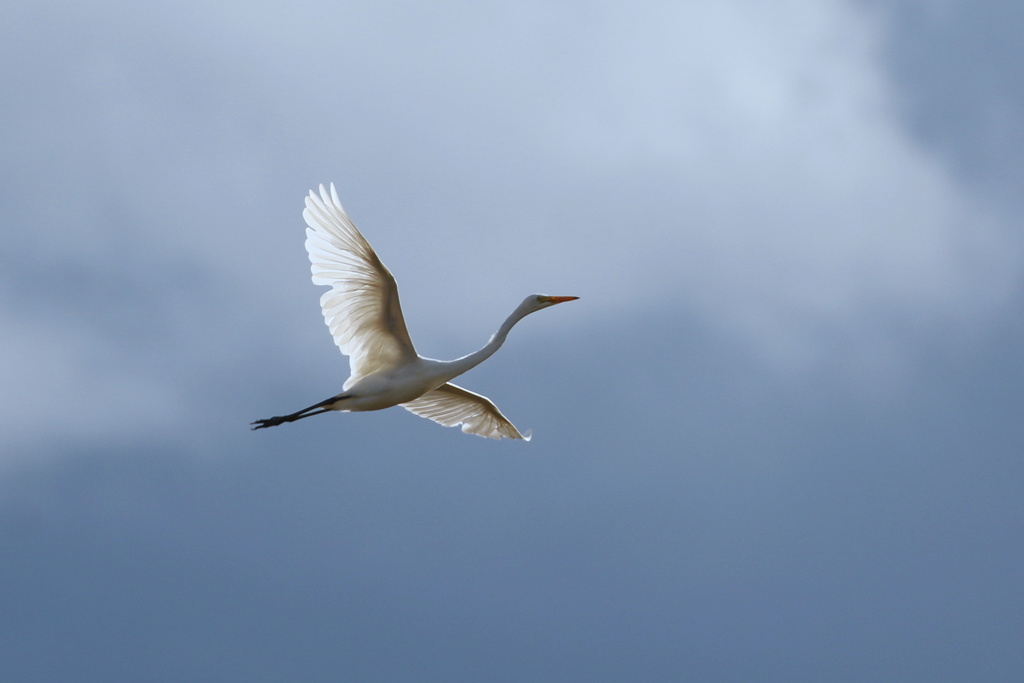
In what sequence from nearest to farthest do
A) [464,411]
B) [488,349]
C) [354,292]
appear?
[354,292], [488,349], [464,411]

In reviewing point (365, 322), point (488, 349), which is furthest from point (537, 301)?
point (365, 322)

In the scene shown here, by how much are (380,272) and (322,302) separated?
46.5 inches

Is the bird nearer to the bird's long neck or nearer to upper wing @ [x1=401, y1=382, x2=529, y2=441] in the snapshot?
the bird's long neck

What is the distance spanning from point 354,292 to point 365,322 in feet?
2.51

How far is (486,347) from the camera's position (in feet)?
74.6

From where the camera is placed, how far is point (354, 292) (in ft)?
70.9

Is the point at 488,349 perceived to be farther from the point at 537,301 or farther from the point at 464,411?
the point at 464,411

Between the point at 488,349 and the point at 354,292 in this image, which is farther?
the point at 488,349

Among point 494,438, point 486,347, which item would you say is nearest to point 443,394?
point 494,438

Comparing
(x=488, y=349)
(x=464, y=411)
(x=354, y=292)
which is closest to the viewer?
(x=354, y=292)

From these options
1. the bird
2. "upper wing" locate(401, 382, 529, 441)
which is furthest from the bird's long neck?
"upper wing" locate(401, 382, 529, 441)

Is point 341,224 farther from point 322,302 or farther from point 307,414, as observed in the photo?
point 307,414

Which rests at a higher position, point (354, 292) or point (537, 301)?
point (537, 301)

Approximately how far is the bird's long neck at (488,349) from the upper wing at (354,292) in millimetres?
875
